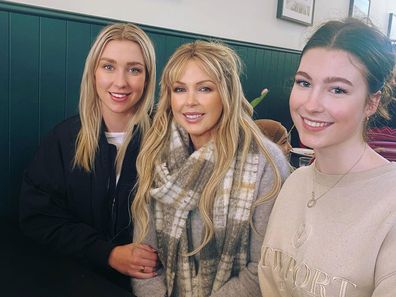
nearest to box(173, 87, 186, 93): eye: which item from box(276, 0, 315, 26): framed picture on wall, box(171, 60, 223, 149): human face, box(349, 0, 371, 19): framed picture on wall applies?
box(171, 60, 223, 149): human face

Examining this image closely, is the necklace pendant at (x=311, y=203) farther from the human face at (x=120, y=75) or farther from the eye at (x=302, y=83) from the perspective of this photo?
the human face at (x=120, y=75)

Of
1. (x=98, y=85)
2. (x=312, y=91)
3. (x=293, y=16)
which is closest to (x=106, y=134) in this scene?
(x=98, y=85)

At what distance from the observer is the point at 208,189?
3.93 ft

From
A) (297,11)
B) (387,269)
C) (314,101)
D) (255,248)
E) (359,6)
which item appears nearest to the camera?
(387,269)

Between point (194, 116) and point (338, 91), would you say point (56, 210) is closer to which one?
point (194, 116)

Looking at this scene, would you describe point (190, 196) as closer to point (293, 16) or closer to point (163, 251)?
point (163, 251)

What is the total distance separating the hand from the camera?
48.6 inches

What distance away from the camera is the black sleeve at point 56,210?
1.29m

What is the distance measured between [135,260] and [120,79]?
0.58 meters

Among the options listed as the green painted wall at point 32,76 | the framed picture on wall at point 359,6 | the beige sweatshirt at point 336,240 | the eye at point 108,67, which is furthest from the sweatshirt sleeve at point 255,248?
the framed picture on wall at point 359,6

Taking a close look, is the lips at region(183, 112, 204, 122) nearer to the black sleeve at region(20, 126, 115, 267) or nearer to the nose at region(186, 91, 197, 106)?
the nose at region(186, 91, 197, 106)

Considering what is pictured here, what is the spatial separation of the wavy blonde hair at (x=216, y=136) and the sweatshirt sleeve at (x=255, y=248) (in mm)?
18

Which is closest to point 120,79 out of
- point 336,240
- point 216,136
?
point 216,136

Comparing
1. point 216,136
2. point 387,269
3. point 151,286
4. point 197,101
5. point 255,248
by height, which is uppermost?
point 197,101
